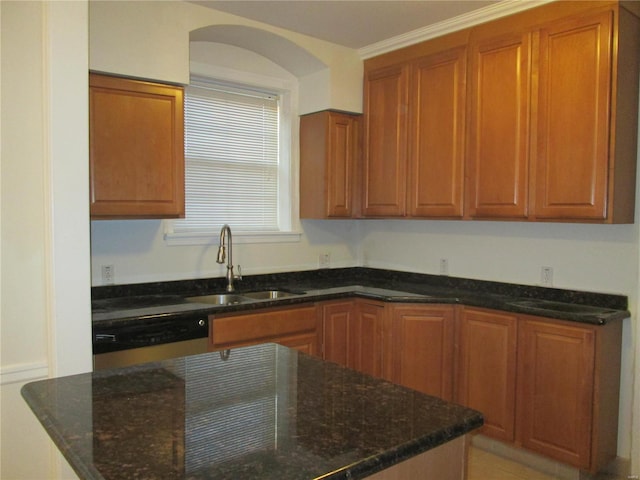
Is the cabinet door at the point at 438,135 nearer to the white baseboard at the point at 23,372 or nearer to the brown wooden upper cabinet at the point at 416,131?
the brown wooden upper cabinet at the point at 416,131

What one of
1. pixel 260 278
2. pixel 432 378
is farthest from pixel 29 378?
pixel 432 378

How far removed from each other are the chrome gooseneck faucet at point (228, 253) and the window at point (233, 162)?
0.45 ft

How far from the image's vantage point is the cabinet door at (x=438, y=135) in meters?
3.43

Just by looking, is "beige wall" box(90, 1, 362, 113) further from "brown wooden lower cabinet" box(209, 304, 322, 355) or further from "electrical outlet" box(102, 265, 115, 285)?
A: "brown wooden lower cabinet" box(209, 304, 322, 355)

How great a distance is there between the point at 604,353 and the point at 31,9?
10.2 ft

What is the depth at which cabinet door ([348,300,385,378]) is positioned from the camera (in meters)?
3.52

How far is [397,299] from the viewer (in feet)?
11.1

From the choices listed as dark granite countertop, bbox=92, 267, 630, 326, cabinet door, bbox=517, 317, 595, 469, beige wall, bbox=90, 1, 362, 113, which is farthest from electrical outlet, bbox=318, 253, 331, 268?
cabinet door, bbox=517, 317, 595, 469

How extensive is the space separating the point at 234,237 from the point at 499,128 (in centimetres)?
195

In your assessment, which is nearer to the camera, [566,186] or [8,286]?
[8,286]

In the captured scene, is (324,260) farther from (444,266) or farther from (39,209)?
(39,209)

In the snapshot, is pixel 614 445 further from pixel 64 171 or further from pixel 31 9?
pixel 31 9

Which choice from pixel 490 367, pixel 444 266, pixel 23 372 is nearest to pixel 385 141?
pixel 444 266

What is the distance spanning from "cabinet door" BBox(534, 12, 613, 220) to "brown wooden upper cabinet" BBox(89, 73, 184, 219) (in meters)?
2.12
